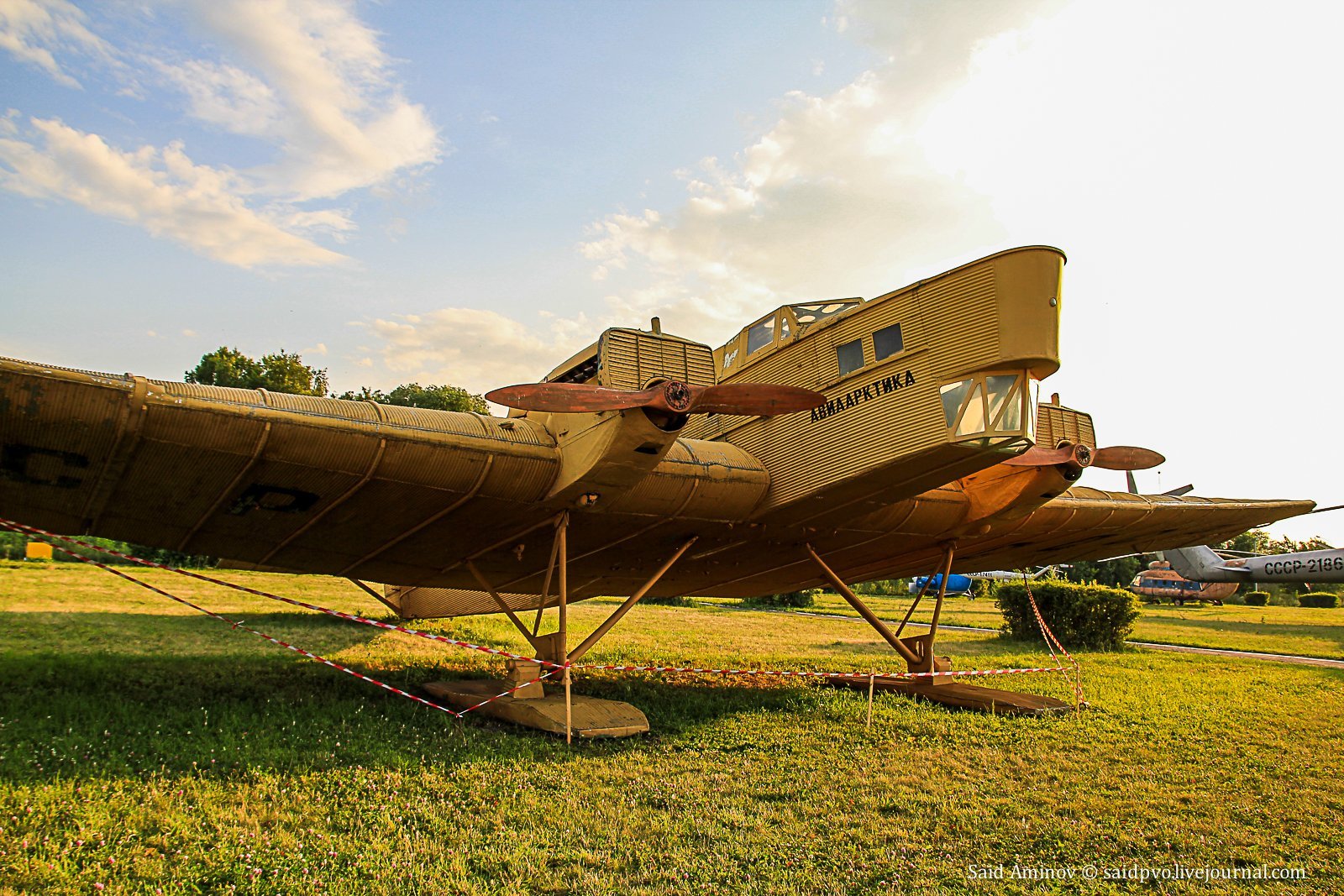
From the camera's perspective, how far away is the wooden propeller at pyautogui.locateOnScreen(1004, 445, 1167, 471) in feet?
40.3

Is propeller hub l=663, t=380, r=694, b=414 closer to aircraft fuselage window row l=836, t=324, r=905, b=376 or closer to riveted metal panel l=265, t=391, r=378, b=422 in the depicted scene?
aircraft fuselage window row l=836, t=324, r=905, b=376

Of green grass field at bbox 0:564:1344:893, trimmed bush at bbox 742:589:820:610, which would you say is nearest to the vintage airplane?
green grass field at bbox 0:564:1344:893

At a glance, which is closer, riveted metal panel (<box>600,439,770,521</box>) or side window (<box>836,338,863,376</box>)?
riveted metal panel (<box>600,439,770,521</box>)

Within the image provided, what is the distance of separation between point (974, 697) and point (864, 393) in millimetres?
5663

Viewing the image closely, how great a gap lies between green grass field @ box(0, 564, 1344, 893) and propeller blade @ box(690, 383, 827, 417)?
4.02 meters

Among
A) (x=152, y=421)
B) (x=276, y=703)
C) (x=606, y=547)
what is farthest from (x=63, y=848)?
(x=606, y=547)

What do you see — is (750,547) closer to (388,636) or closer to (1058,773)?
(1058,773)

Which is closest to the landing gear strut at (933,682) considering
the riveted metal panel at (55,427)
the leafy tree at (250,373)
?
the riveted metal panel at (55,427)

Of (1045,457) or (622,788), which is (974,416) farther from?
(622,788)

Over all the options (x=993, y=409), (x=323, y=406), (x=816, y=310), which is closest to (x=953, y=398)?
(x=993, y=409)

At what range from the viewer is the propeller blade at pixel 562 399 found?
8.55 meters

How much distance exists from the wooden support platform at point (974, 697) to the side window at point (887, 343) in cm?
596

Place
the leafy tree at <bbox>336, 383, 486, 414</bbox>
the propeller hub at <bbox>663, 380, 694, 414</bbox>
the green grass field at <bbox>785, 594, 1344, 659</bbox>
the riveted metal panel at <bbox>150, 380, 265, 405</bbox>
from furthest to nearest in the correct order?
1. the leafy tree at <bbox>336, 383, 486, 414</bbox>
2. the green grass field at <bbox>785, 594, 1344, 659</bbox>
3. the propeller hub at <bbox>663, 380, 694, 414</bbox>
4. the riveted metal panel at <bbox>150, 380, 265, 405</bbox>

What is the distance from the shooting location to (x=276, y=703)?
33.2ft
